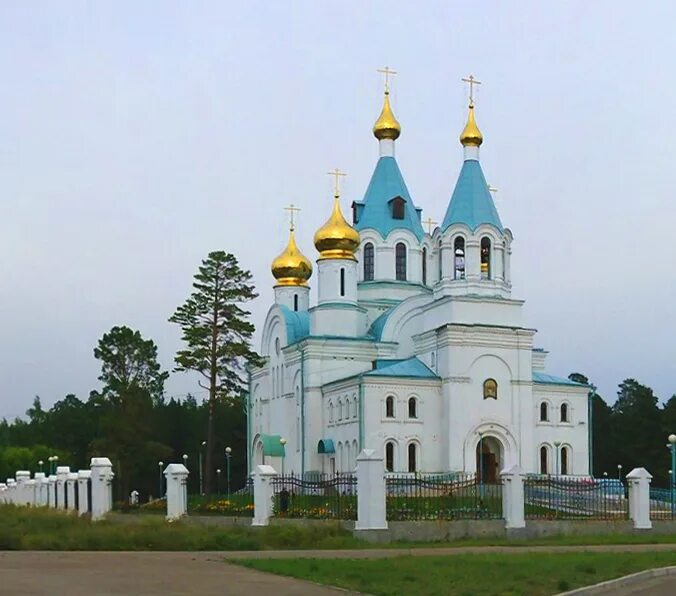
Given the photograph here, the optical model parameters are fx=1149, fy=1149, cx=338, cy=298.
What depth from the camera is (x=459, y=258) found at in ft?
146

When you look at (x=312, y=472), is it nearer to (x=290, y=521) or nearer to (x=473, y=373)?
(x=473, y=373)

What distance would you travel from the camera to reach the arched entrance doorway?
4353 cm

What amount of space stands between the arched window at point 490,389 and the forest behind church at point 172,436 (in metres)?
14.3

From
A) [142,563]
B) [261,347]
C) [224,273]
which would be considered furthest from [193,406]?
[142,563]

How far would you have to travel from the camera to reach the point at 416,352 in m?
46.4

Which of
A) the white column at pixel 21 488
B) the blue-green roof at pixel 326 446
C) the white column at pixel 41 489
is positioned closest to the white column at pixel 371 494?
the white column at pixel 41 489

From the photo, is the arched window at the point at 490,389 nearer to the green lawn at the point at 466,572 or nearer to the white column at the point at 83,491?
the white column at the point at 83,491

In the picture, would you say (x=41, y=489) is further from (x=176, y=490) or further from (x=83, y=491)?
(x=176, y=490)

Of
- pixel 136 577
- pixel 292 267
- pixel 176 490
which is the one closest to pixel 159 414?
pixel 292 267

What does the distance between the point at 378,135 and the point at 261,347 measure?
37.0 feet

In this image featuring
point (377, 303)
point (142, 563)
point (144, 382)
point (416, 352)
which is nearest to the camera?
point (142, 563)

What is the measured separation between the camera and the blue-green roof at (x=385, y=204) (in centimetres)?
5056

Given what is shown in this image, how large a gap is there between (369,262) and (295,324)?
4268 millimetres

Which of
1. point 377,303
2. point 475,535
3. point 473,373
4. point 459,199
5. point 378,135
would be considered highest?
point 378,135
